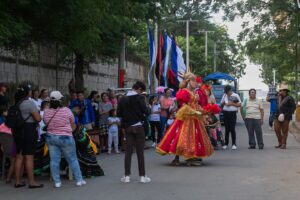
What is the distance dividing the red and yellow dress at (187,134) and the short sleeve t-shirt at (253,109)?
4591 millimetres

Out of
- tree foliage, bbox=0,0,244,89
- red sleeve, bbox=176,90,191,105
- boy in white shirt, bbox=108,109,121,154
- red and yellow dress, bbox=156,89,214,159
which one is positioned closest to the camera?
red and yellow dress, bbox=156,89,214,159

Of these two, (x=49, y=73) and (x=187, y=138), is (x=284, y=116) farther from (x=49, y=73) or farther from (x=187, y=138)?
(x=49, y=73)

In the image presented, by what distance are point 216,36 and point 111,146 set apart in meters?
64.4

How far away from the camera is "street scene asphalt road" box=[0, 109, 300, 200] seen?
29.4ft

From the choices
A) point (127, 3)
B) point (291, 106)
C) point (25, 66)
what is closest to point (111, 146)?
point (127, 3)

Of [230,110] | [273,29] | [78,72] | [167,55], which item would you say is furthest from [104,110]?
[273,29]

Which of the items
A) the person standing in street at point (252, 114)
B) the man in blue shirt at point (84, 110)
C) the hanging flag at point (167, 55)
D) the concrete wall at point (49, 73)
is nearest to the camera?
the man in blue shirt at point (84, 110)

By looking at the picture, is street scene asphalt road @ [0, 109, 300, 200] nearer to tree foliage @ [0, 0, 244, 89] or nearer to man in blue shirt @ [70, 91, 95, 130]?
man in blue shirt @ [70, 91, 95, 130]

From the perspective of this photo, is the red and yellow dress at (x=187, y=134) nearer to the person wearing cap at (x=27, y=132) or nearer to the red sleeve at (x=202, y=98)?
the red sleeve at (x=202, y=98)

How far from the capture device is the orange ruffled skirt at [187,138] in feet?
40.2

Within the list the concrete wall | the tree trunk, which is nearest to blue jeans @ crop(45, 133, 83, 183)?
the concrete wall

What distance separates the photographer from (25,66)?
2139 centimetres

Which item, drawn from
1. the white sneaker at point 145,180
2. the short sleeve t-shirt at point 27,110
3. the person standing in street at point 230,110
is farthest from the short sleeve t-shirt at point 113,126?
the short sleeve t-shirt at point 27,110

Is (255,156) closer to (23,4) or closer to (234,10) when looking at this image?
(23,4)
